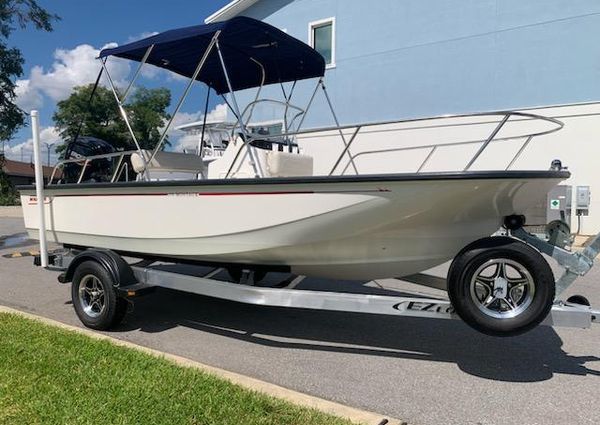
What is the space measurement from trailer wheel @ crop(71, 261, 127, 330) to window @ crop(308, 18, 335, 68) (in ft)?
40.0

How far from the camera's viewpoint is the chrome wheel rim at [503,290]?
333 cm

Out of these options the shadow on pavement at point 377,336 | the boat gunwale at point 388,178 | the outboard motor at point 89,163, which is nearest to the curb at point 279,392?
the shadow on pavement at point 377,336

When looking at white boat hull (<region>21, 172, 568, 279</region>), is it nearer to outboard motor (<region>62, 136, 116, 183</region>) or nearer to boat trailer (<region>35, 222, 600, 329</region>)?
boat trailer (<region>35, 222, 600, 329</region>)

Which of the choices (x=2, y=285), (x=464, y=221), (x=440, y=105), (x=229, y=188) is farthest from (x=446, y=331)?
(x=440, y=105)

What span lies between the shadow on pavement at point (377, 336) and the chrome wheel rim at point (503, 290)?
644 millimetres

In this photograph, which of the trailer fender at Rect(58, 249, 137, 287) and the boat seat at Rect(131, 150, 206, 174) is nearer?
the trailer fender at Rect(58, 249, 137, 287)

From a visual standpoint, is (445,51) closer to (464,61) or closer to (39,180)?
(464,61)

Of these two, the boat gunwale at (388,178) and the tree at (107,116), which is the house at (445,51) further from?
the tree at (107,116)

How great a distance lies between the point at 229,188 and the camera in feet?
13.3

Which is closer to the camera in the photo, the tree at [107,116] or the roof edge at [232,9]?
the roof edge at [232,9]

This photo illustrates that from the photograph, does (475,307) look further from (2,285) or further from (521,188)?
(2,285)

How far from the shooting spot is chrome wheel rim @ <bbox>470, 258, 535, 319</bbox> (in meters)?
3.33

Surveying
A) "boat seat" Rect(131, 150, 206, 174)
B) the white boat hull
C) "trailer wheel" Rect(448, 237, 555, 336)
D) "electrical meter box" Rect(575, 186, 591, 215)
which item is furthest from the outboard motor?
"electrical meter box" Rect(575, 186, 591, 215)

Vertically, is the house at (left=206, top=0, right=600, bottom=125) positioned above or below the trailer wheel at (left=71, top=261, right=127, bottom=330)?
above
